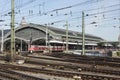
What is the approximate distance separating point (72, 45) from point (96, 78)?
9275 centimetres

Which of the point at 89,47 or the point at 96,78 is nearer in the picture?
the point at 96,78

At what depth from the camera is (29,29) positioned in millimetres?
124312

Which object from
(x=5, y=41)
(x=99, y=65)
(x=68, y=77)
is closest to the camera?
(x=68, y=77)

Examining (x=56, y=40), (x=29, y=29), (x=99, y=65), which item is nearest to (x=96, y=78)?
(x=99, y=65)

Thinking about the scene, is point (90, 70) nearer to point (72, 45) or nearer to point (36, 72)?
point (36, 72)

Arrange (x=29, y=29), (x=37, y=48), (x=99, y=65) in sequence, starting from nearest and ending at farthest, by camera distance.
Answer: (x=99, y=65)
(x=37, y=48)
(x=29, y=29)

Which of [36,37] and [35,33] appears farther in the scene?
[35,33]

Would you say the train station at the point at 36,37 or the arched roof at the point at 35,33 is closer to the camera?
the train station at the point at 36,37

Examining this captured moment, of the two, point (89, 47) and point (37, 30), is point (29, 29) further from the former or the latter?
point (89, 47)

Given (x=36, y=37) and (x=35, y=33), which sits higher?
(x=35, y=33)

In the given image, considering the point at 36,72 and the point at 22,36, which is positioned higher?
the point at 22,36

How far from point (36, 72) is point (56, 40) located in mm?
77608

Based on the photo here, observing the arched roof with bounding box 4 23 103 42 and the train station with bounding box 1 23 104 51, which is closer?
the train station with bounding box 1 23 104 51

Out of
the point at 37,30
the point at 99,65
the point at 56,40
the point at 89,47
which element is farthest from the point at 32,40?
the point at 99,65
